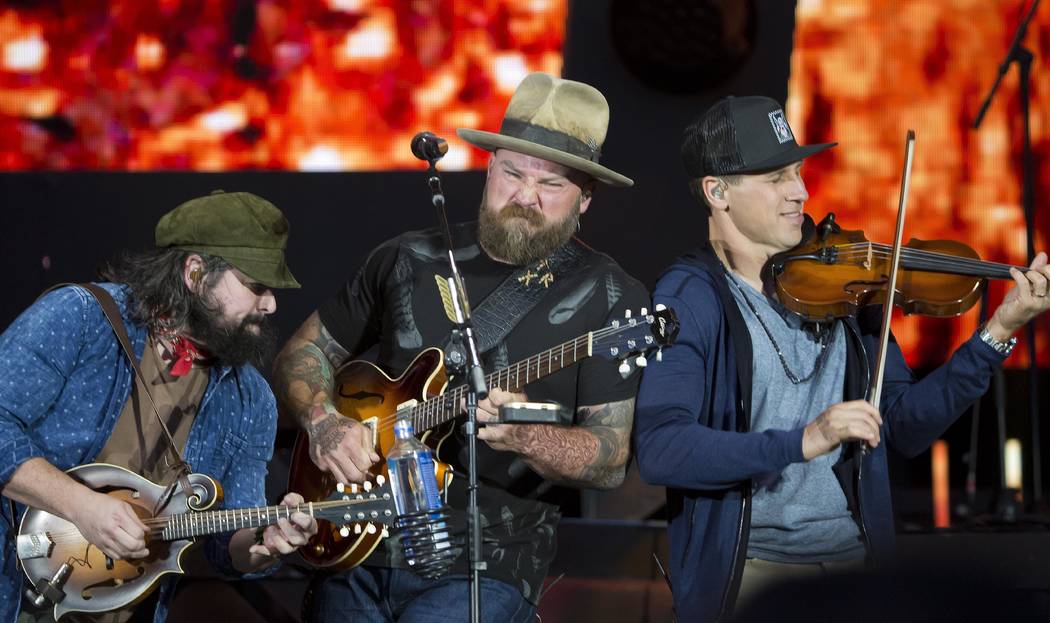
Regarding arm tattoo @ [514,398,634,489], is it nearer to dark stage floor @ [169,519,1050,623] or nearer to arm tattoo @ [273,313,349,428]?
arm tattoo @ [273,313,349,428]

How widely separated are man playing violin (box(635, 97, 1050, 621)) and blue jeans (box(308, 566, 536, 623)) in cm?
43

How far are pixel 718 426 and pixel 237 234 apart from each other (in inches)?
53.7

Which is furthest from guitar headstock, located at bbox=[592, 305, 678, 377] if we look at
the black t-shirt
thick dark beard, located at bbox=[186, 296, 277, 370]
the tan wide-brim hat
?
thick dark beard, located at bbox=[186, 296, 277, 370]

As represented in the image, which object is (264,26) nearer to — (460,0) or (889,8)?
(460,0)

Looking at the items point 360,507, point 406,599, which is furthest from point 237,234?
point 406,599

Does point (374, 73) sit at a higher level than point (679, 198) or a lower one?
higher

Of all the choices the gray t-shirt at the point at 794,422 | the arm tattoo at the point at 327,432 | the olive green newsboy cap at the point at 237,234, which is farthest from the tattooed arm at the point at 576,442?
the olive green newsboy cap at the point at 237,234

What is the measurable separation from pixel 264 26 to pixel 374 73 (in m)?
Result: 0.53

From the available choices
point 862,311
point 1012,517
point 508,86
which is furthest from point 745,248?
point 508,86

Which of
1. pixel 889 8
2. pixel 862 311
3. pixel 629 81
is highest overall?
pixel 889 8

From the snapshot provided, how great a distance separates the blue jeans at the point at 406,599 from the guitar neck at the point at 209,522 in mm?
283

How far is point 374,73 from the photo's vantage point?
18.9 ft

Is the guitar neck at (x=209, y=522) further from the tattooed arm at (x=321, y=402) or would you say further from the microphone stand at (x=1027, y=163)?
the microphone stand at (x=1027, y=163)

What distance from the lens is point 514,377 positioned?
3.38 meters
